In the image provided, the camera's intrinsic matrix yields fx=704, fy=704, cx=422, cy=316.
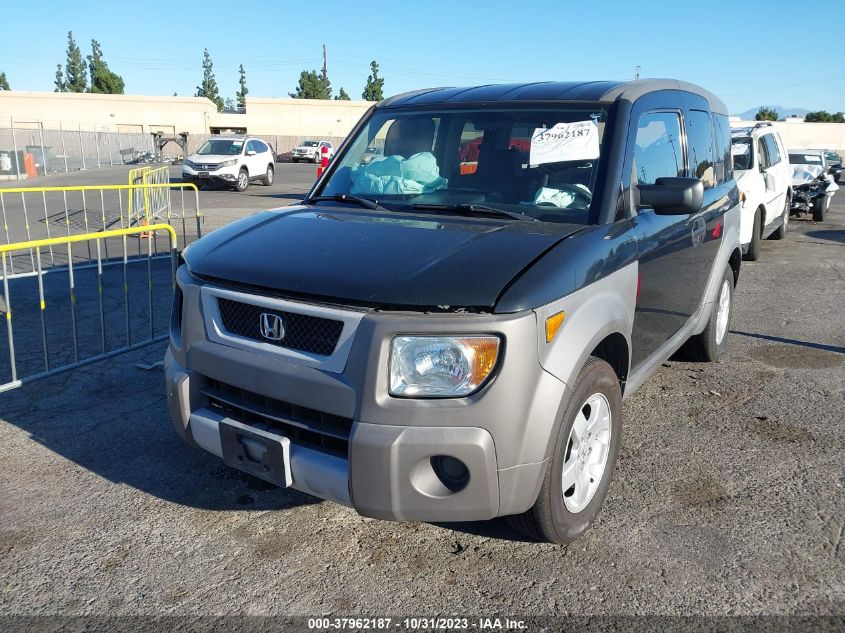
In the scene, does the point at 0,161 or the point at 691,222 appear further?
the point at 0,161

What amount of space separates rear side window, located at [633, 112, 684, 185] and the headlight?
1663 mm

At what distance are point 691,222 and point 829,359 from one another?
2559 millimetres

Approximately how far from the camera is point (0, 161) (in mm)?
29984

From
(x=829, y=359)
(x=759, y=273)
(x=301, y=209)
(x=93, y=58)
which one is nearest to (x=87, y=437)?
(x=301, y=209)

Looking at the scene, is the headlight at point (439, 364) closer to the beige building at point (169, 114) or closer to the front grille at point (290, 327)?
the front grille at point (290, 327)

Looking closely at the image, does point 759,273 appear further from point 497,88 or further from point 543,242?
point 543,242

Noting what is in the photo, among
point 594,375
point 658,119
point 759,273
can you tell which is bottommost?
point 759,273

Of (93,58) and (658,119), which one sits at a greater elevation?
(93,58)

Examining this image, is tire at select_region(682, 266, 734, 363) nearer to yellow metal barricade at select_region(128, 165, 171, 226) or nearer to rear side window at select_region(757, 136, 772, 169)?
rear side window at select_region(757, 136, 772, 169)

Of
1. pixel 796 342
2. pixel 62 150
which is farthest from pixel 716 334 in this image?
pixel 62 150

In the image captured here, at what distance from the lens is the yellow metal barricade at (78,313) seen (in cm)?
535

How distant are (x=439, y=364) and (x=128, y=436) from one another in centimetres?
258

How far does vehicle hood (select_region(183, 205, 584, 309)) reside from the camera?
8.58 ft

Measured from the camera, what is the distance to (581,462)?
3.14 m
